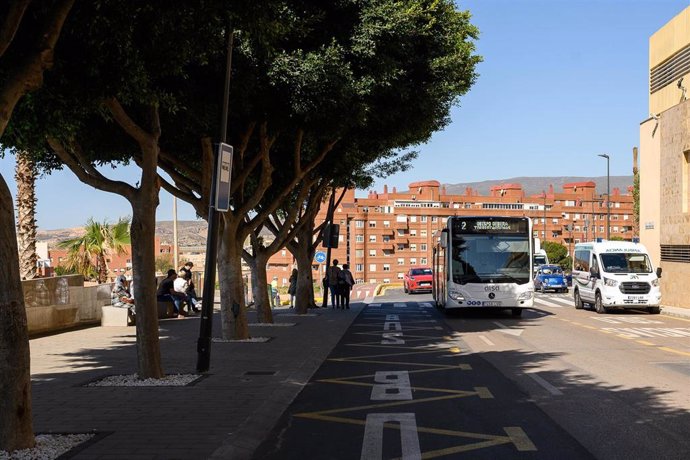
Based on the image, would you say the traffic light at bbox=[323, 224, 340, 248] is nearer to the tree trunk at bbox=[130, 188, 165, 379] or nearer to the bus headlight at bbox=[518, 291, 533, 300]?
the bus headlight at bbox=[518, 291, 533, 300]

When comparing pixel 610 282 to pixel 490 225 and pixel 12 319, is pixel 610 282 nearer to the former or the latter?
pixel 490 225

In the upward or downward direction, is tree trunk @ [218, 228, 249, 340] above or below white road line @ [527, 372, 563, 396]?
above

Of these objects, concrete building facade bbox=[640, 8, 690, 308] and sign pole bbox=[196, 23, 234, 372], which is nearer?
sign pole bbox=[196, 23, 234, 372]

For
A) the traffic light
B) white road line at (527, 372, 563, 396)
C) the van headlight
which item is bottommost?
white road line at (527, 372, 563, 396)

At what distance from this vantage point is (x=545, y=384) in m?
10.8

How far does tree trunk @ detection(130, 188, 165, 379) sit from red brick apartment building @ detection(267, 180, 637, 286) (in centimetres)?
13037

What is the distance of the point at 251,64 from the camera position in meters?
14.9

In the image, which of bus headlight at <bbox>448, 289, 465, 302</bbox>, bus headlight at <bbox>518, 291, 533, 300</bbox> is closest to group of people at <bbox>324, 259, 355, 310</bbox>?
bus headlight at <bbox>448, 289, 465, 302</bbox>

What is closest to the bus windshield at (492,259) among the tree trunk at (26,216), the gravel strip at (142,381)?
the tree trunk at (26,216)

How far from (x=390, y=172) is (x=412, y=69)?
1624cm

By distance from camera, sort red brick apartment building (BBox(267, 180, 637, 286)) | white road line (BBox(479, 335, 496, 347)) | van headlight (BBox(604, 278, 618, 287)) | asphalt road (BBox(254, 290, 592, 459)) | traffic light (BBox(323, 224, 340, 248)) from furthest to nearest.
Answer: red brick apartment building (BBox(267, 180, 637, 286))
traffic light (BBox(323, 224, 340, 248))
van headlight (BBox(604, 278, 618, 287))
white road line (BBox(479, 335, 496, 347))
asphalt road (BBox(254, 290, 592, 459))

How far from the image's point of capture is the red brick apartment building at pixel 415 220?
152 metres

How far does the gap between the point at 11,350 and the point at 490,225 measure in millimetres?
20256

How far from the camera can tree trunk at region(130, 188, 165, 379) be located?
1093cm
